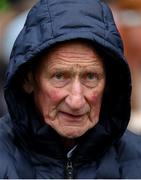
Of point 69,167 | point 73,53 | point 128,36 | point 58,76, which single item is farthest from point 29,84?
point 128,36

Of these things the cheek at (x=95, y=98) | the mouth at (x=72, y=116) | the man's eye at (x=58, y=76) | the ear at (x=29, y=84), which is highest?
the man's eye at (x=58, y=76)

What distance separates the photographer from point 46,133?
17.0 ft

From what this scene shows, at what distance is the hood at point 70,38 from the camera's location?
5.05m

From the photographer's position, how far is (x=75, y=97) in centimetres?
502

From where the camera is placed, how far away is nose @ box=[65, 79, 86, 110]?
197 inches

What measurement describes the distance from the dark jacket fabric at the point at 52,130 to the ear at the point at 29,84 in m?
0.03

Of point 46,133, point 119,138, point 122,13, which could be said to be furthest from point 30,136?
point 122,13

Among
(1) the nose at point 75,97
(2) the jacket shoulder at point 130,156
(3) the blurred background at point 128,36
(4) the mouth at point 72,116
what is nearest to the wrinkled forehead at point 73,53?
(1) the nose at point 75,97

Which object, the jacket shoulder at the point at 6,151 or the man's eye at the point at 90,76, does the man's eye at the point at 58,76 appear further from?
the jacket shoulder at the point at 6,151

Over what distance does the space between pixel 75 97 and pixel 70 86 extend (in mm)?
92

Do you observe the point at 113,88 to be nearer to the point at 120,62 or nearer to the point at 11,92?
the point at 120,62

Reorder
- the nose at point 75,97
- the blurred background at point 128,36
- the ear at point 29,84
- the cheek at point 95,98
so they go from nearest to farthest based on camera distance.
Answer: the nose at point 75,97, the cheek at point 95,98, the ear at point 29,84, the blurred background at point 128,36

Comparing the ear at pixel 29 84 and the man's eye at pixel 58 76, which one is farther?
the ear at pixel 29 84

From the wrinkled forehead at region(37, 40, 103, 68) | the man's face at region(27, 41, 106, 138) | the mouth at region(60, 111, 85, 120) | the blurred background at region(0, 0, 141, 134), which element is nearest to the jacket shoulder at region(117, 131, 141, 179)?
the man's face at region(27, 41, 106, 138)
